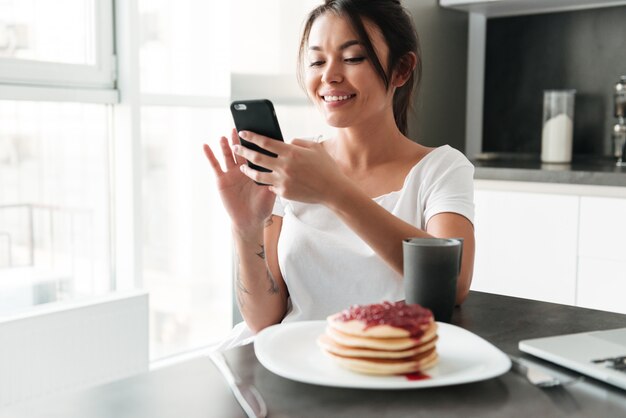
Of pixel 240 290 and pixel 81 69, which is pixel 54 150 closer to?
pixel 81 69

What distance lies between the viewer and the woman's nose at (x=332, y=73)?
1469mm

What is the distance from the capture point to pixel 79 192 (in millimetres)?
2846

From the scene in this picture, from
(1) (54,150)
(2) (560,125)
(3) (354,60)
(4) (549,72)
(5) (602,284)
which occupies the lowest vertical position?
(5) (602,284)

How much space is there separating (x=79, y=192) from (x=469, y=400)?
2361 mm

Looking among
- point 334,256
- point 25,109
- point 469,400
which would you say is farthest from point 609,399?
point 25,109

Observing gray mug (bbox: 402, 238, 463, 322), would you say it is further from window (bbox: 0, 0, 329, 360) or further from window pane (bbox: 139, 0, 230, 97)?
window pane (bbox: 139, 0, 230, 97)

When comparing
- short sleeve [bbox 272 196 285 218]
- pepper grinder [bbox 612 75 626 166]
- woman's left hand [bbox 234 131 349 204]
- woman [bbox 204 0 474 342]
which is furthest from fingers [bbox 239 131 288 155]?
pepper grinder [bbox 612 75 626 166]

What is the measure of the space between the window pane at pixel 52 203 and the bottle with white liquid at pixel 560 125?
5.74 feet

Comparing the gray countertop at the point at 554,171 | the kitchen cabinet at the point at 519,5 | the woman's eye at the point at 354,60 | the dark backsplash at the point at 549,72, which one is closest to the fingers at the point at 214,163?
the woman's eye at the point at 354,60

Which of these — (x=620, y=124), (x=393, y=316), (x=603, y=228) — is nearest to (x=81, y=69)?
(x=603, y=228)

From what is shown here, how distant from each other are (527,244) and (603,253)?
10.9 inches

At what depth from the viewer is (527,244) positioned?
270 centimetres

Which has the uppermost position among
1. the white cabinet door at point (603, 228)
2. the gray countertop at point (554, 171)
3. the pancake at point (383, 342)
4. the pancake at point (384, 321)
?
the gray countertop at point (554, 171)

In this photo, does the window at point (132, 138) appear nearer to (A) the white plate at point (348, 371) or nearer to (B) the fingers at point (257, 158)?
(B) the fingers at point (257, 158)
